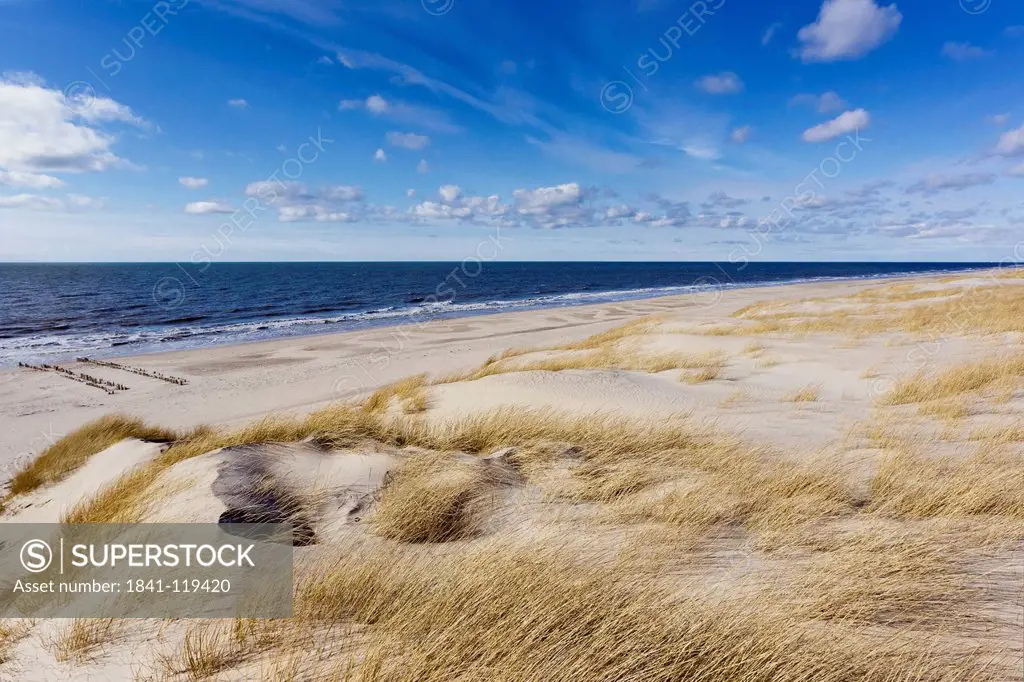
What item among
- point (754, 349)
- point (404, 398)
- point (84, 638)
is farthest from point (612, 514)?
point (754, 349)

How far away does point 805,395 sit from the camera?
9.77 m

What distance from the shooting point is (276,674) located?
270cm

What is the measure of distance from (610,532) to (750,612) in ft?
4.81

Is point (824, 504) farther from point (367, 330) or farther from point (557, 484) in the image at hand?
point (367, 330)

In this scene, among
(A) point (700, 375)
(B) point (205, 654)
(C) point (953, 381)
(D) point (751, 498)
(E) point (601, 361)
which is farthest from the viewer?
(E) point (601, 361)

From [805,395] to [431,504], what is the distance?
832 cm

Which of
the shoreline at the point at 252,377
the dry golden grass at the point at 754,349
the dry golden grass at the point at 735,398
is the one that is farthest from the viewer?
the dry golden grass at the point at 754,349

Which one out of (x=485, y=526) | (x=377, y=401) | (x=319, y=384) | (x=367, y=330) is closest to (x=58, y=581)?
(x=485, y=526)

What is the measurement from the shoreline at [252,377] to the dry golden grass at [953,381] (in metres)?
10.9

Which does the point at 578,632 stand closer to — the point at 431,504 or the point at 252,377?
the point at 431,504

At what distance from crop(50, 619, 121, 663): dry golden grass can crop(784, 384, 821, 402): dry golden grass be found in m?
10.5

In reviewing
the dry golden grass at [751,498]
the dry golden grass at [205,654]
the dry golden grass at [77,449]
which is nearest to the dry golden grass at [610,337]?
the dry golden grass at [751,498]

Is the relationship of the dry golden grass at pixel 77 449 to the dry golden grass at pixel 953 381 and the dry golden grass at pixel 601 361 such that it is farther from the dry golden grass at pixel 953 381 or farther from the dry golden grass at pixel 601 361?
the dry golden grass at pixel 953 381

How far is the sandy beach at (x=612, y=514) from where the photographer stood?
2875 millimetres
